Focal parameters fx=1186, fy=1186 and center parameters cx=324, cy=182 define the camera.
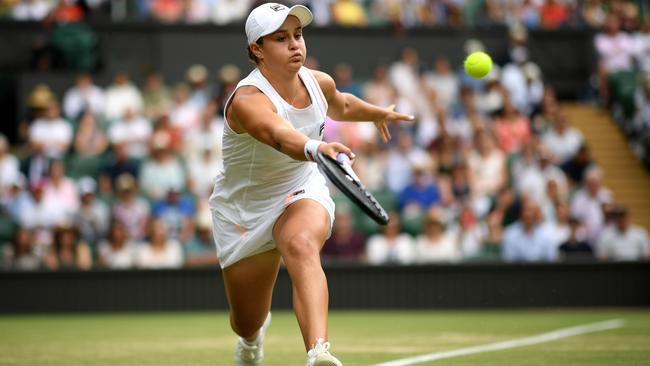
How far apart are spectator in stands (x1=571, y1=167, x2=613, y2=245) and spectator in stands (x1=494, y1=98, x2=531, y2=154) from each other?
1236 millimetres

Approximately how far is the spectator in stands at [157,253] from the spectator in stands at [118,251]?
0.10 metres

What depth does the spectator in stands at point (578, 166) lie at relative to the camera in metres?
17.0

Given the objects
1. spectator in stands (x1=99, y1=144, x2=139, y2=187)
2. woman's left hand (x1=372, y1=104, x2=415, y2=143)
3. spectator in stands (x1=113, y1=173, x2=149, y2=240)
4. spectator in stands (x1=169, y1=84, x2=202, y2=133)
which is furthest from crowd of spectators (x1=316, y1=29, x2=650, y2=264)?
woman's left hand (x1=372, y1=104, x2=415, y2=143)

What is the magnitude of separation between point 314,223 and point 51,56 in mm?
12271

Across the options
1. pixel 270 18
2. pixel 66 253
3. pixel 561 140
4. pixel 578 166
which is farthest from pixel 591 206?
pixel 270 18

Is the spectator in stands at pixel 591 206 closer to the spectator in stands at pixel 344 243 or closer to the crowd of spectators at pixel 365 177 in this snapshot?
the crowd of spectators at pixel 365 177

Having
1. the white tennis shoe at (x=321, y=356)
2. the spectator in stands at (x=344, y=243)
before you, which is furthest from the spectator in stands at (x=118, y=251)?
the white tennis shoe at (x=321, y=356)

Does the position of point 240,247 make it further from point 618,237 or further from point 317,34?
point 317,34

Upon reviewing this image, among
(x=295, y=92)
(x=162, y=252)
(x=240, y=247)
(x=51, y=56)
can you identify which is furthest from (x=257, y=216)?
(x=51, y=56)

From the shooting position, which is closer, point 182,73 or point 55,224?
point 55,224

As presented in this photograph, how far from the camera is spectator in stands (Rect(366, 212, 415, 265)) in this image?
1466 cm

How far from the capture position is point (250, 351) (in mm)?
7301

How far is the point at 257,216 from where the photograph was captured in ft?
22.2

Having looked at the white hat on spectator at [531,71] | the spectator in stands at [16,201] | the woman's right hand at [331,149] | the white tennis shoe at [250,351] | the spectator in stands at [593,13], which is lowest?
the white tennis shoe at [250,351]
